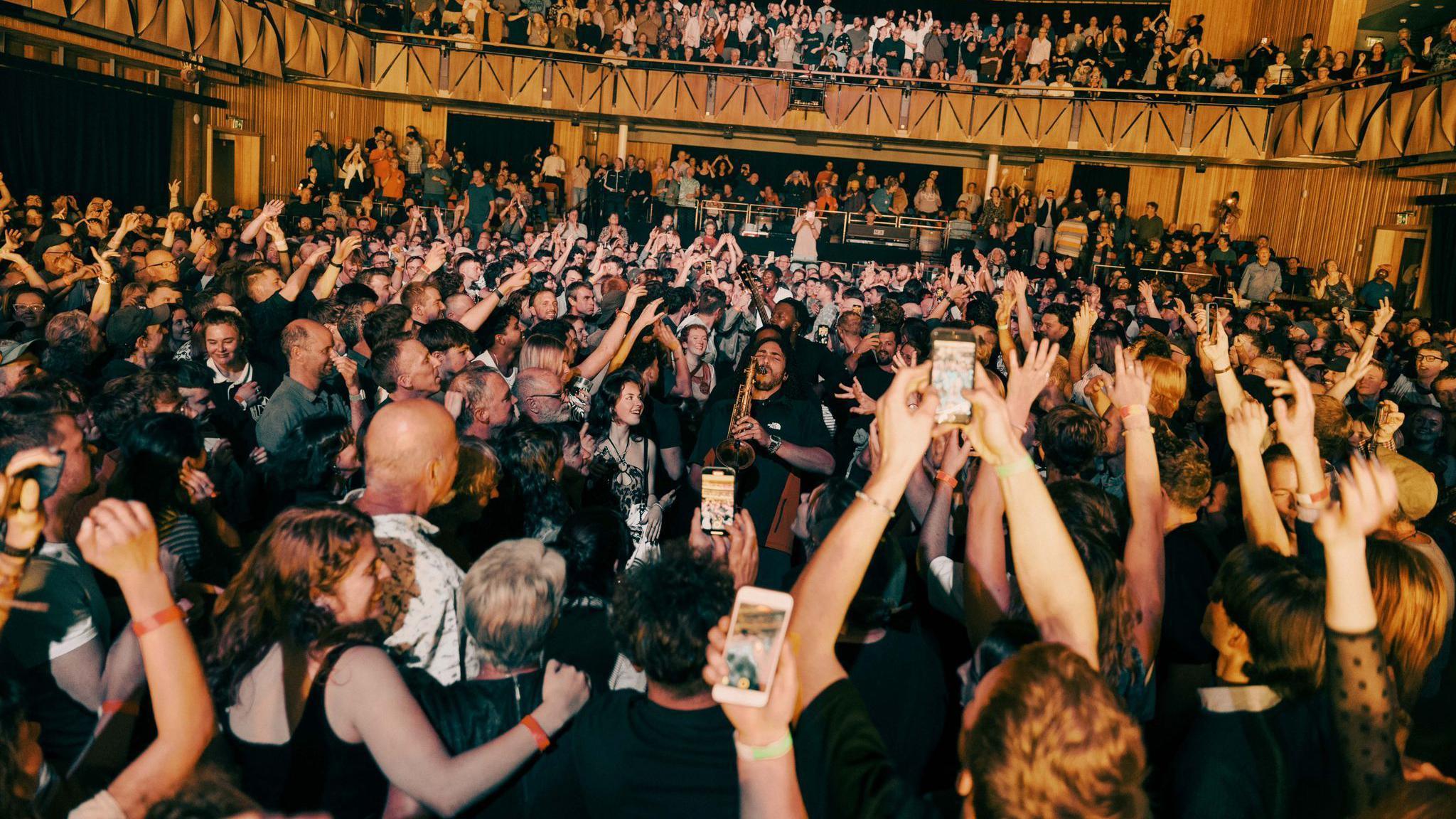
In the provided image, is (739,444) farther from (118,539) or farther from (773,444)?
(118,539)

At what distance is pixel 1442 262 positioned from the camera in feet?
48.2

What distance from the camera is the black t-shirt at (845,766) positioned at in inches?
66.1

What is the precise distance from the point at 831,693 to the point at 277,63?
16.6m

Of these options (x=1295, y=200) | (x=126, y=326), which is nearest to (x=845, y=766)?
(x=126, y=326)

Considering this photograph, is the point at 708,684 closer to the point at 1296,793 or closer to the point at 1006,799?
the point at 1006,799

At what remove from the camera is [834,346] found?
8562 mm

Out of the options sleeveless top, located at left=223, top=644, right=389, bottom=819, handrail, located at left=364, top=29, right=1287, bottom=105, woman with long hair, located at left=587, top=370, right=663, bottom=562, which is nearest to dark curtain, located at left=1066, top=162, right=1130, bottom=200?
handrail, located at left=364, top=29, right=1287, bottom=105

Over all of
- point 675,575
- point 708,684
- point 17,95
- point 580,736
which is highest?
point 17,95

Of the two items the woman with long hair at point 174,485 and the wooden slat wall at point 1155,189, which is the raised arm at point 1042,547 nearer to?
the woman with long hair at point 174,485

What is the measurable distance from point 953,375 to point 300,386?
3.21 metres

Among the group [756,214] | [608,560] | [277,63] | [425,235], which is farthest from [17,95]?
[608,560]

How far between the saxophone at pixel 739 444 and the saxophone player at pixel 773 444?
0.03 metres

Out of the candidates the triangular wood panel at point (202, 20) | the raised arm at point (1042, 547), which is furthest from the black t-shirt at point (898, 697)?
the triangular wood panel at point (202, 20)

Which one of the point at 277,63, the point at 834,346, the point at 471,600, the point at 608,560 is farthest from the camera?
the point at 277,63
